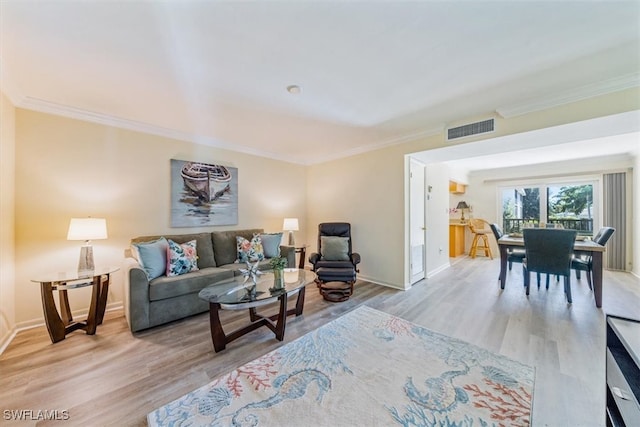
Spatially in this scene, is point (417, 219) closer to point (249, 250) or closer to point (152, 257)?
point (249, 250)

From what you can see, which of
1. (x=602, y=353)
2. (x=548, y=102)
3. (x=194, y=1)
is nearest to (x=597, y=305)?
(x=602, y=353)

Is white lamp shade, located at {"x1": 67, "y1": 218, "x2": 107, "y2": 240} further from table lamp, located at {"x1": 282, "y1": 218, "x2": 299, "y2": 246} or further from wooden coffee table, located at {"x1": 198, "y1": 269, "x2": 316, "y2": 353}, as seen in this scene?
table lamp, located at {"x1": 282, "y1": 218, "x2": 299, "y2": 246}

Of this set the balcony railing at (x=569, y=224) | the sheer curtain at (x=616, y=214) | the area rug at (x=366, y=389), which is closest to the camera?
the area rug at (x=366, y=389)

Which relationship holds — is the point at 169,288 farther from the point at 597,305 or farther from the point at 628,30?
the point at 597,305

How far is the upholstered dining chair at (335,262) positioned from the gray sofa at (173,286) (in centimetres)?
86

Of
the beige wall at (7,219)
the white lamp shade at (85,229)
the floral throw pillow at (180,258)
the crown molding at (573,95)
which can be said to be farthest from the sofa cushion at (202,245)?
the crown molding at (573,95)

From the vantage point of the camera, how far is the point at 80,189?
2783mm

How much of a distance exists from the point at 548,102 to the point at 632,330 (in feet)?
7.81

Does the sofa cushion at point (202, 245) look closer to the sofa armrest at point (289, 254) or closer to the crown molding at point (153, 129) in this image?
the sofa armrest at point (289, 254)

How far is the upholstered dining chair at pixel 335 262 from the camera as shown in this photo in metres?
3.31

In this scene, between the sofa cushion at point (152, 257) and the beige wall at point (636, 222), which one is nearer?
the sofa cushion at point (152, 257)

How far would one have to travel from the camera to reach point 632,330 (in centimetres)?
110

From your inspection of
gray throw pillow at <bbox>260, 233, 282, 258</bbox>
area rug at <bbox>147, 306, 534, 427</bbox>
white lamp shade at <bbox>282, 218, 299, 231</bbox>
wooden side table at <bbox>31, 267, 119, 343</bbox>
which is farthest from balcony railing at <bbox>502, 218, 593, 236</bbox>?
wooden side table at <bbox>31, 267, 119, 343</bbox>

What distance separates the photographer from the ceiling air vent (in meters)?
2.86
